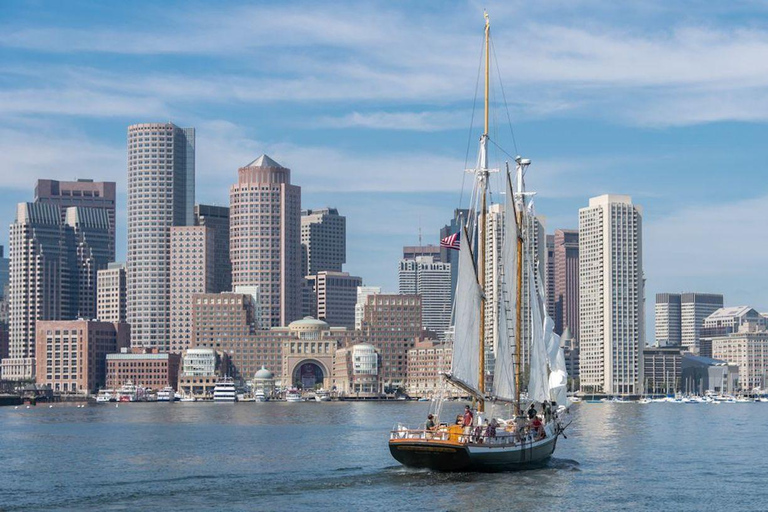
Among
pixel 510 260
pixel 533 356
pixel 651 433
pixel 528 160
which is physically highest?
pixel 528 160

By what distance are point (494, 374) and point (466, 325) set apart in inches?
276

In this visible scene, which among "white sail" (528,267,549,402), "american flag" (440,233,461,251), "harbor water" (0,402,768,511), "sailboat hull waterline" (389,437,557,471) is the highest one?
"american flag" (440,233,461,251)

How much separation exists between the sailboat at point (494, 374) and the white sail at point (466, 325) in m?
0.08

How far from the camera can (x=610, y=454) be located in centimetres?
13212

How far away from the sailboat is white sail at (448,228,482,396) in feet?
0.26

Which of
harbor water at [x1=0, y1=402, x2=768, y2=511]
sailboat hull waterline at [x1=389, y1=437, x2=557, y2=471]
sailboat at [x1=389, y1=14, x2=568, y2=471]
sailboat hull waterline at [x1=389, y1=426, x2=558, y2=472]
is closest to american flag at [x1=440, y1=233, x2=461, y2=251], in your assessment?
sailboat at [x1=389, y1=14, x2=568, y2=471]

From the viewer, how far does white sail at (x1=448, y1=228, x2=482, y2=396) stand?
107 m

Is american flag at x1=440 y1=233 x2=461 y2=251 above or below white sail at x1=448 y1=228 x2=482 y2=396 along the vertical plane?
above

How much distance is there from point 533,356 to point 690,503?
25464 mm

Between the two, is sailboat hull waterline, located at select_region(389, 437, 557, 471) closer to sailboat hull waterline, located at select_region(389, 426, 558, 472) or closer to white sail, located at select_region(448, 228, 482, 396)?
sailboat hull waterline, located at select_region(389, 426, 558, 472)

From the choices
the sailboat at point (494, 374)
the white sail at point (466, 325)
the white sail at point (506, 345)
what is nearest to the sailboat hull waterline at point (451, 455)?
the sailboat at point (494, 374)

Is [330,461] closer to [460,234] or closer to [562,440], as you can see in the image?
[460,234]

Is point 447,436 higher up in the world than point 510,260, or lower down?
lower down


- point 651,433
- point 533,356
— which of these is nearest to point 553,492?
point 533,356
